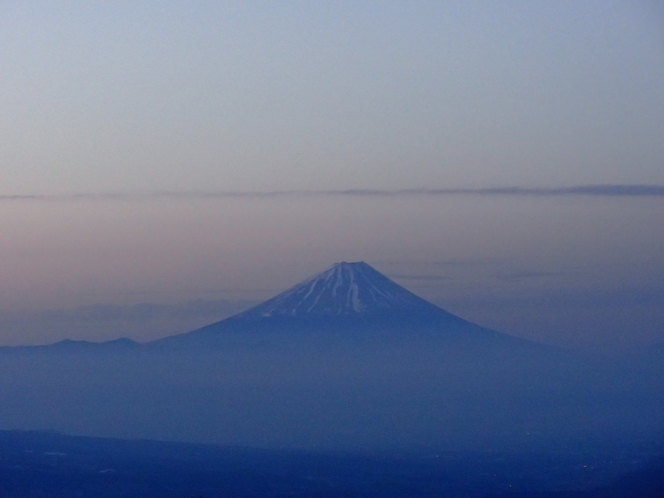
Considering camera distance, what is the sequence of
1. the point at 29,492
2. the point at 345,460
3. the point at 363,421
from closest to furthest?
1. the point at 29,492
2. the point at 345,460
3. the point at 363,421

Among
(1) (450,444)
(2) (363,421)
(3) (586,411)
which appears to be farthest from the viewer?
(3) (586,411)

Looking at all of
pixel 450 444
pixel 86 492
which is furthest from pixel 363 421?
pixel 86 492

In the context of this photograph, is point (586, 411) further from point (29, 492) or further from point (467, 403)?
point (29, 492)

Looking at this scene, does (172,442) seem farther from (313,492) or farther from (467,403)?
(467,403)

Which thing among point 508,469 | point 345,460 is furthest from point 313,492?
point 508,469

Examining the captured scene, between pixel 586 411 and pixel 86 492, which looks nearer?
pixel 86 492

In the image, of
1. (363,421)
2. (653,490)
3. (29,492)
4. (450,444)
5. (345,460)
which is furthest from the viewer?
(363,421)
